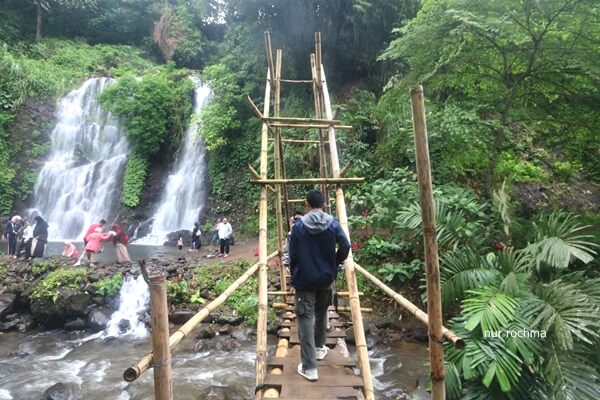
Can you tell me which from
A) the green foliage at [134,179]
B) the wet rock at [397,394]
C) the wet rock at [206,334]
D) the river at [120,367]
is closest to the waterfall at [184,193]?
the green foliage at [134,179]

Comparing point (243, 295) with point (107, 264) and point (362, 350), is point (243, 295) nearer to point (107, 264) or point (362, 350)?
point (107, 264)

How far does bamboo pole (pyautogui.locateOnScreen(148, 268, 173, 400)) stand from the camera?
2173mm

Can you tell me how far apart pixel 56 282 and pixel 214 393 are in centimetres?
536

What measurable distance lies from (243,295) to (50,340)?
164 inches

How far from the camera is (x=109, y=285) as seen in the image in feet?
30.1

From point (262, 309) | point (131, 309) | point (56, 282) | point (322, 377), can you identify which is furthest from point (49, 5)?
point (322, 377)

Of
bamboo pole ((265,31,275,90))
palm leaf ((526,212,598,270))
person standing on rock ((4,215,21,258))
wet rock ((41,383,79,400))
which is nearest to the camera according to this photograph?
palm leaf ((526,212,598,270))

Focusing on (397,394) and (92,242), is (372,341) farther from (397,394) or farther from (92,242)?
(92,242)

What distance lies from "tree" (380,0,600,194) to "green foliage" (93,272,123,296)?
314 inches

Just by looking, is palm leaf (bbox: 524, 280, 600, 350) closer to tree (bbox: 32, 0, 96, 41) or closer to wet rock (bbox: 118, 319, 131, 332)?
wet rock (bbox: 118, 319, 131, 332)

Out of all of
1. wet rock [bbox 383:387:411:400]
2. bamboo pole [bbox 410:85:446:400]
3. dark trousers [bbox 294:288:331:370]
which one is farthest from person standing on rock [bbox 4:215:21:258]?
bamboo pole [bbox 410:85:446:400]

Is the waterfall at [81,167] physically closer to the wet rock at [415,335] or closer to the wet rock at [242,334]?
the wet rock at [242,334]

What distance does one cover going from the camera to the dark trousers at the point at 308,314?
→ 129 inches

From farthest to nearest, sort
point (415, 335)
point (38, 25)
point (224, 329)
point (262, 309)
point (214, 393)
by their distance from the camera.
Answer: point (38, 25)
point (224, 329)
point (415, 335)
point (214, 393)
point (262, 309)
